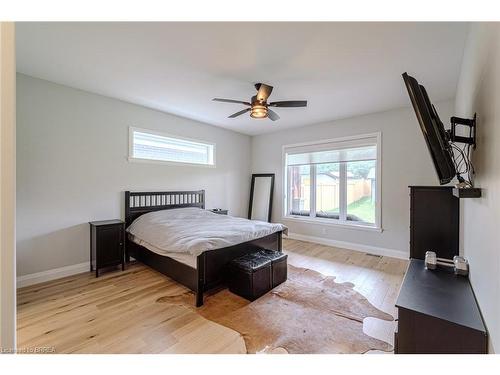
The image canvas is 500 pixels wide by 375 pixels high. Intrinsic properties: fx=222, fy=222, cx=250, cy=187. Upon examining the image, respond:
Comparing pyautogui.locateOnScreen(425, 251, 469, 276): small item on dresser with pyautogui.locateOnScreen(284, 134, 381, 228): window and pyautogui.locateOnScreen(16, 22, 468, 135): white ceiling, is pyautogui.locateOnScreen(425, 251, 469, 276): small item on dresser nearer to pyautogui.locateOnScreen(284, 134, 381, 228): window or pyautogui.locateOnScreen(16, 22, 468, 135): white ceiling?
pyautogui.locateOnScreen(16, 22, 468, 135): white ceiling

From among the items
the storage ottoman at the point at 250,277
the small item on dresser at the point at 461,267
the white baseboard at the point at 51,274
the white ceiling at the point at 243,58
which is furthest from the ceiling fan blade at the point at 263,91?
the white baseboard at the point at 51,274

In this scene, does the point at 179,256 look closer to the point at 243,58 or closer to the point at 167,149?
the point at 243,58

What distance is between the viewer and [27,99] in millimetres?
2762

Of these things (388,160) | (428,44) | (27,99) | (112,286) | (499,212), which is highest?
(428,44)

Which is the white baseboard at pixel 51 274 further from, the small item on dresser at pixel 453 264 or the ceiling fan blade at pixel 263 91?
the small item on dresser at pixel 453 264

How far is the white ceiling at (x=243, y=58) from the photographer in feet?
6.25

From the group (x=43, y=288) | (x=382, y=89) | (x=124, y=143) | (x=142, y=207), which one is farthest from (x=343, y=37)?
(x=43, y=288)

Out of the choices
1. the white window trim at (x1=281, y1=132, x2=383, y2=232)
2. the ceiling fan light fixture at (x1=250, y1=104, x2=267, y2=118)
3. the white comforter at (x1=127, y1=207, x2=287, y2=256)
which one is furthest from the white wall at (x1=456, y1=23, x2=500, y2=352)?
Result: the white window trim at (x1=281, y1=132, x2=383, y2=232)

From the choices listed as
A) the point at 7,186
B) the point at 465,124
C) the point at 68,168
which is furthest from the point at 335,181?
the point at 7,186

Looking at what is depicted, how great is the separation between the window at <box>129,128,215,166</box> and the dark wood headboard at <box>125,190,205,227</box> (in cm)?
62

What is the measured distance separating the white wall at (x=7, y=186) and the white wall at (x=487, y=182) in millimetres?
1839

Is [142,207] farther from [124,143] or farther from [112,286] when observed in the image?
[112,286]

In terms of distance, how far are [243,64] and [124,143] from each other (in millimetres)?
2402
